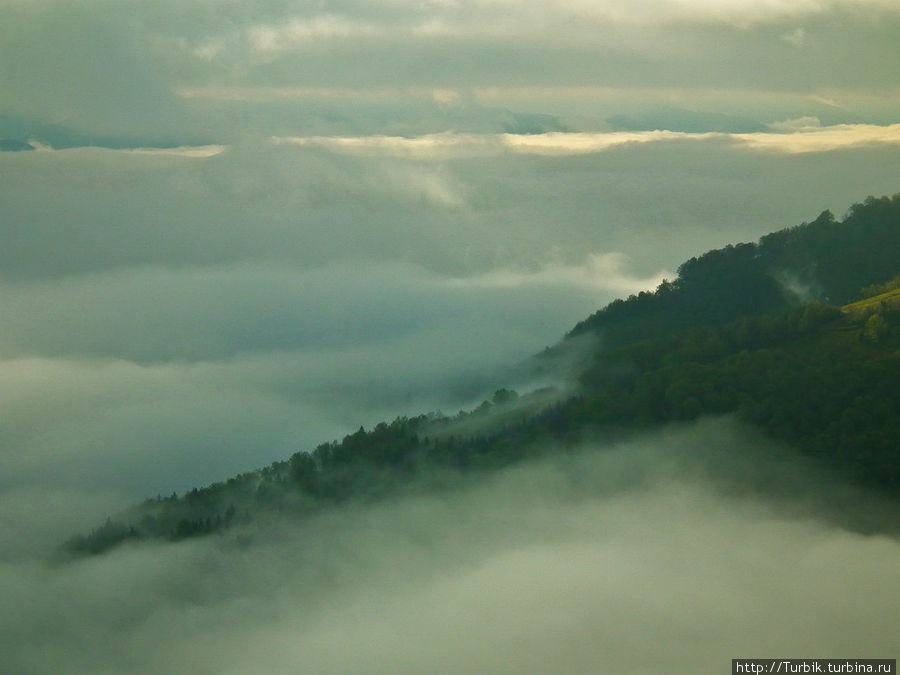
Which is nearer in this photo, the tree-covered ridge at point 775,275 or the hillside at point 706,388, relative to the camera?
the hillside at point 706,388

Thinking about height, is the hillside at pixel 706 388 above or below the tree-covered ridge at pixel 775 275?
below

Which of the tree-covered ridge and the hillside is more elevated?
Answer: the tree-covered ridge

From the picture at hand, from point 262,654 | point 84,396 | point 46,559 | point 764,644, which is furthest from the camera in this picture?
point 84,396

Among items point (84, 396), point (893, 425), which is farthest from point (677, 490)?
point (84, 396)

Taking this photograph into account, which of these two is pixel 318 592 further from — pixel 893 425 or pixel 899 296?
pixel 899 296

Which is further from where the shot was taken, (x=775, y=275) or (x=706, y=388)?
(x=775, y=275)

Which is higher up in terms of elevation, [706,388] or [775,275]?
[775,275]

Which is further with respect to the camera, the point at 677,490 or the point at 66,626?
the point at 66,626

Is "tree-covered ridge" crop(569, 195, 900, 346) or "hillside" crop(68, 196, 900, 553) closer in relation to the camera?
"hillside" crop(68, 196, 900, 553)
